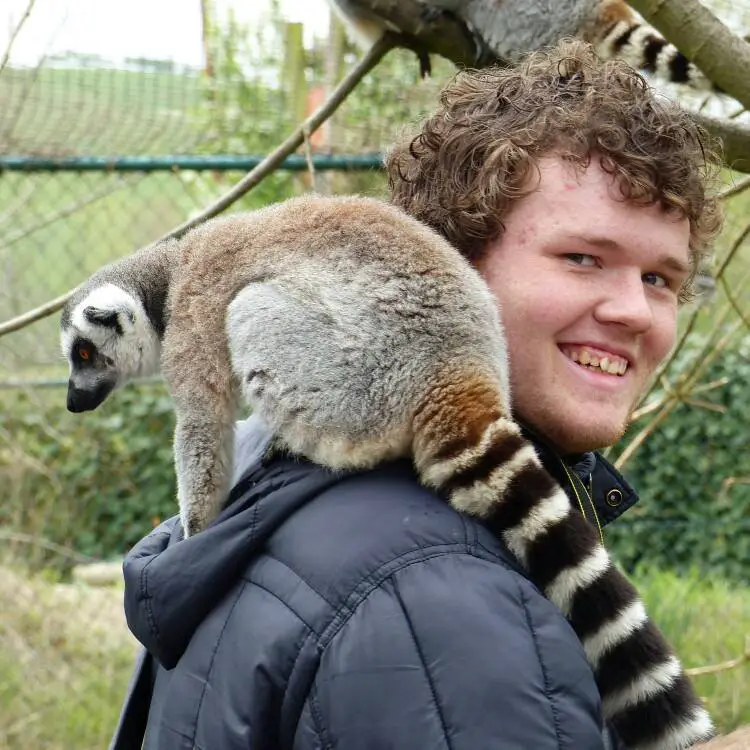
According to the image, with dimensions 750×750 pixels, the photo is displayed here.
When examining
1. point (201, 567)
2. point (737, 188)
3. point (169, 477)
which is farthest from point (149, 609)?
point (169, 477)

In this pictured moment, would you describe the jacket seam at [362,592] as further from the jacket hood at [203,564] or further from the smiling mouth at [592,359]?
the smiling mouth at [592,359]

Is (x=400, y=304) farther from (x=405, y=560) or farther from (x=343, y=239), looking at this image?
(x=405, y=560)

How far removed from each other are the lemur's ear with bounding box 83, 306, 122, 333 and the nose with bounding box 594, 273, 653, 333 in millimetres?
1518

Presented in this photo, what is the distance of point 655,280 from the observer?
1.82 m

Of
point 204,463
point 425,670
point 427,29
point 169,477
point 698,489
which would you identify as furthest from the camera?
point 698,489

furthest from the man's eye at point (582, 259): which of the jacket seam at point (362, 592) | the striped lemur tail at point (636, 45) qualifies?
the striped lemur tail at point (636, 45)

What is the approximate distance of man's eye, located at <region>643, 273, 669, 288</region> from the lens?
1.80 m

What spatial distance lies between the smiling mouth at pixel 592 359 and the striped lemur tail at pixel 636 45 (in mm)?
1941

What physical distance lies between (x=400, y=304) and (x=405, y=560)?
0.66 m

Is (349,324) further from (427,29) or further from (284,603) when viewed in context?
(427,29)

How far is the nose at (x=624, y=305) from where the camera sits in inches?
66.9

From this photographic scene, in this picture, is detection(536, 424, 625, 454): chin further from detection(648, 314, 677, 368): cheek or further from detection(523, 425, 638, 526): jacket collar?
detection(648, 314, 677, 368): cheek

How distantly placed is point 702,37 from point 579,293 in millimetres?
877

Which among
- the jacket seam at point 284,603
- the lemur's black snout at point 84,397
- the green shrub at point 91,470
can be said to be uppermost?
the jacket seam at point 284,603
